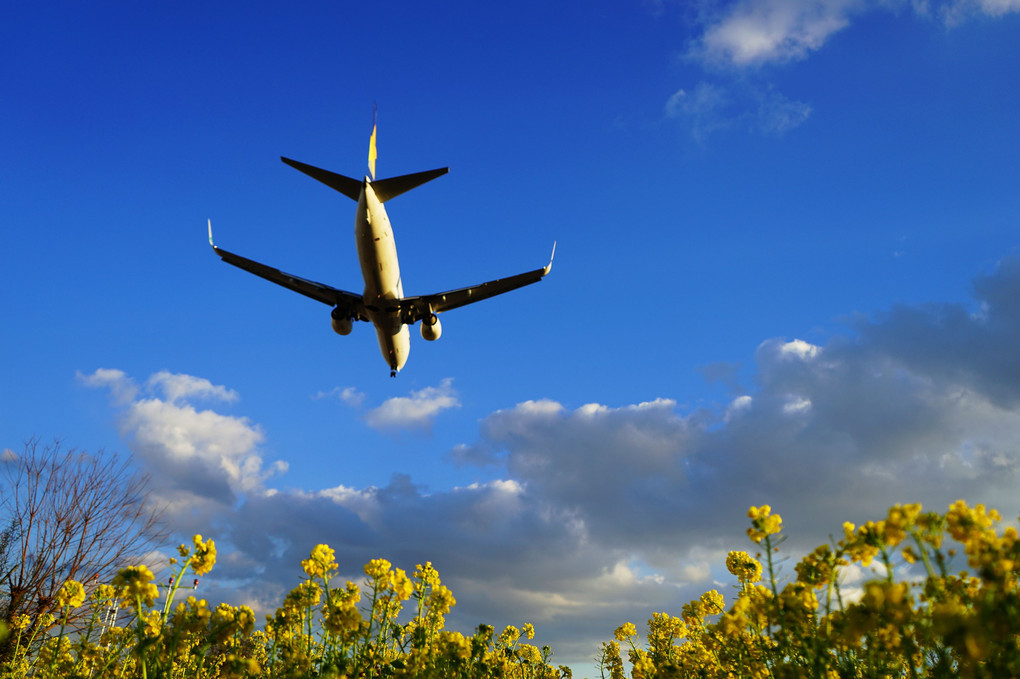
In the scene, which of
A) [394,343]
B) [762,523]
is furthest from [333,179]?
[762,523]

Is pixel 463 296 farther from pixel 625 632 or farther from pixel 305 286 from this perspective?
pixel 625 632

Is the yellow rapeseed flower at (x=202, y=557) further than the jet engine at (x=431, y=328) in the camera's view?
No

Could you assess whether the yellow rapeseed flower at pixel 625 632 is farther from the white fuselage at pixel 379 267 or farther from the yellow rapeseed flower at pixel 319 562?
the white fuselage at pixel 379 267

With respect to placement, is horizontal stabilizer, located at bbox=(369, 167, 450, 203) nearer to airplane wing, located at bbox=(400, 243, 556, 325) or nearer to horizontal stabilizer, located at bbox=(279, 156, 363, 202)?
horizontal stabilizer, located at bbox=(279, 156, 363, 202)

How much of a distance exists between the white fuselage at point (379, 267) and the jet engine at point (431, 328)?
1.37 m

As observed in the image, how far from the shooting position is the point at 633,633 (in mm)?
13203

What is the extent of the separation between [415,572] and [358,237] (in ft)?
71.6

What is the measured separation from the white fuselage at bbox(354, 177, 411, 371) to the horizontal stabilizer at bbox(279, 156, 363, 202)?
147 inches

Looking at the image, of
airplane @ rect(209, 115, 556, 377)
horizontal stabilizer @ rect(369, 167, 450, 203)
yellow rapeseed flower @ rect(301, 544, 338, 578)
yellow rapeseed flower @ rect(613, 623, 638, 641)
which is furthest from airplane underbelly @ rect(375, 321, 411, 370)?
yellow rapeseed flower @ rect(301, 544, 338, 578)

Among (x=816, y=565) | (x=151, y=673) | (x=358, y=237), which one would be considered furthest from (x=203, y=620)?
(x=358, y=237)

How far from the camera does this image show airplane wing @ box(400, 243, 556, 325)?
97.7 feet

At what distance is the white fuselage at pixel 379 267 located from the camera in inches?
1037

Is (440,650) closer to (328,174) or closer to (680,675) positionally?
(680,675)

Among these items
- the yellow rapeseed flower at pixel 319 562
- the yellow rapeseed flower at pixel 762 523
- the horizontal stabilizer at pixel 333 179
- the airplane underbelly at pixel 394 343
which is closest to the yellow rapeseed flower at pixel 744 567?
the yellow rapeseed flower at pixel 762 523
